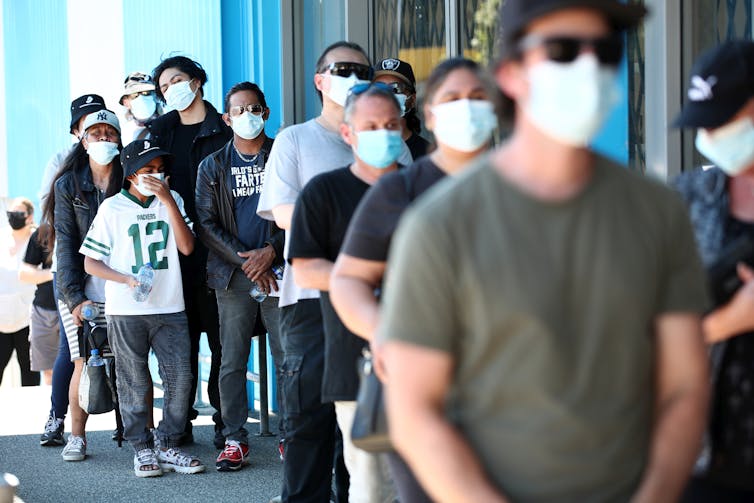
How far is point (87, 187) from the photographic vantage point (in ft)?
23.3

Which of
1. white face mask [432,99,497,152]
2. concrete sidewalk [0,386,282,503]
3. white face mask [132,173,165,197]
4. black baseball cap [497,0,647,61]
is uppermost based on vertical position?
black baseball cap [497,0,647,61]

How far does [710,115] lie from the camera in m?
2.81

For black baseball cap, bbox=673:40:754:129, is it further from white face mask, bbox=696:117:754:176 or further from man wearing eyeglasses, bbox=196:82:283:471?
man wearing eyeglasses, bbox=196:82:283:471

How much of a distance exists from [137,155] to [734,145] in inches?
173

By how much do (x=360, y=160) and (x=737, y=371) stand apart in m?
1.78

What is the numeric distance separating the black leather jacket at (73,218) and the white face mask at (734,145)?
486 centimetres

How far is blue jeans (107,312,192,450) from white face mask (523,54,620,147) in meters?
4.91

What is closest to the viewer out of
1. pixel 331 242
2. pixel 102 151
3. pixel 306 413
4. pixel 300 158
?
pixel 331 242

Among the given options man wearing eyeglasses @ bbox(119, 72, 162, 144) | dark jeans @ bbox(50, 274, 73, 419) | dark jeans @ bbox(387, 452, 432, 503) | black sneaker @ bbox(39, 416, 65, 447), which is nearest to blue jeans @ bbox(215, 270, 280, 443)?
dark jeans @ bbox(50, 274, 73, 419)

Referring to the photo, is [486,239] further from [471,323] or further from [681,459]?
[681,459]

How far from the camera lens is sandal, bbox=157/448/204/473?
22.1 feet

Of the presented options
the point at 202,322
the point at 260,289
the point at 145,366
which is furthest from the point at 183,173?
the point at 145,366

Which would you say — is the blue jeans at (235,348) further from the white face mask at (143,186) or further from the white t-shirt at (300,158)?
the white t-shirt at (300,158)

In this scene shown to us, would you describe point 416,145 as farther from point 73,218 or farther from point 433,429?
point 433,429
